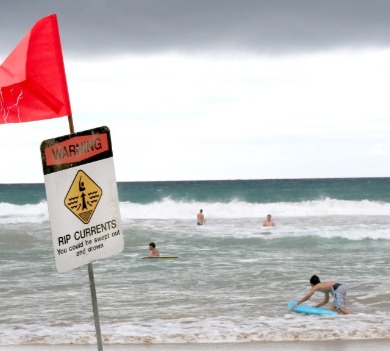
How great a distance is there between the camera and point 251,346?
30.9ft

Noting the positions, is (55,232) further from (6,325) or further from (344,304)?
(344,304)

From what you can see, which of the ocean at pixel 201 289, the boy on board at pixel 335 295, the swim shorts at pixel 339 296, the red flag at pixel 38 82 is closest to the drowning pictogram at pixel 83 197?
the red flag at pixel 38 82

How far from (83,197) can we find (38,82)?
84 centimetres

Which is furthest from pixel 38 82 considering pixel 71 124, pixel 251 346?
pixel 251 346

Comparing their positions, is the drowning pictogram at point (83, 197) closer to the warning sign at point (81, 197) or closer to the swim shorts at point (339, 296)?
the warning sign at point (81, 197)

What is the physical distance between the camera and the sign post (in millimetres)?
4211

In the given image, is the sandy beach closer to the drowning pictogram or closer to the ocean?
the ocean

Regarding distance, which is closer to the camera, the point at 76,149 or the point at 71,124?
the point at 76,149

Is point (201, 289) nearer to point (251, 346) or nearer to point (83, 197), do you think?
point (251, 346)

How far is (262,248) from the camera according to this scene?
25984 mm

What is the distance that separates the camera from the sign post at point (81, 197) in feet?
13.8

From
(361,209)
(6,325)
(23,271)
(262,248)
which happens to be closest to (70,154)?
(6,325)

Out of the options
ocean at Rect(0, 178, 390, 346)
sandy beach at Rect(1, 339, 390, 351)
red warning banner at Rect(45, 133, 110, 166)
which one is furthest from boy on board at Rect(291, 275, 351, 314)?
red warning banner at Rect(45, 133, 110, 166)

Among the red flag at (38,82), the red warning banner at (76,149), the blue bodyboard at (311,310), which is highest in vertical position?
the red flag at (38,82)
